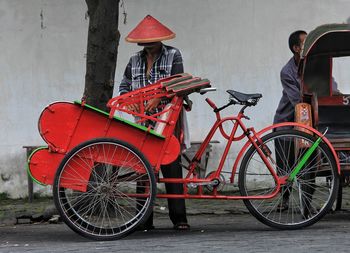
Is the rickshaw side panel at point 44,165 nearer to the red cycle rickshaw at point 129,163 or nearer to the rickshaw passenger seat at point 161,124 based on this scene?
the red cycle rickshaw at point 129,163

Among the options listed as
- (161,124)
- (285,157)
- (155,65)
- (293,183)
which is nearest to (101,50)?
(155,65)

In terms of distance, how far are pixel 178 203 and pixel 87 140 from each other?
41.1 inches

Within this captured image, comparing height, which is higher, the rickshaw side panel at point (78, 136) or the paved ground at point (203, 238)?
the rickshaw side panel at point (78, 136)

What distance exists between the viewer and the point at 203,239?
7.33 metres

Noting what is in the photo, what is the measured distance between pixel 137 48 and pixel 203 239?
12.7 ft

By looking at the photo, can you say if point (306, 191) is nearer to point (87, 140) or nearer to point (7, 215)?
point (87, 140)

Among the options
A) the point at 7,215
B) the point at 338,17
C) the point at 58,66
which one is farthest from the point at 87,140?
the point at 338,17

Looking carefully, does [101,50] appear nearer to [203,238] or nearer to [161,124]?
[161,124]

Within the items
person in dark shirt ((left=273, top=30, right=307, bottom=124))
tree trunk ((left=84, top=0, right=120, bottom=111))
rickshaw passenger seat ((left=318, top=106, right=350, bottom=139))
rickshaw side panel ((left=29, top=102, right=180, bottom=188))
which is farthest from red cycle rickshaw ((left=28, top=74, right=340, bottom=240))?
tree trunk ((left=84, top=0, right=120, bottom=111))

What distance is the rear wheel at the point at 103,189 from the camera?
23.7ft

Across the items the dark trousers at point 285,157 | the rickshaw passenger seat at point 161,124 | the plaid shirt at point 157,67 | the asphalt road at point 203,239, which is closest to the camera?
the asphalt road at point 203,239

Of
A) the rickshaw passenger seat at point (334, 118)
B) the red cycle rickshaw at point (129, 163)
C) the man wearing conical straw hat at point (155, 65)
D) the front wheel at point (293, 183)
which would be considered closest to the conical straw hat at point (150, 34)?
the man wearing conical straw hat at point (155, 65)

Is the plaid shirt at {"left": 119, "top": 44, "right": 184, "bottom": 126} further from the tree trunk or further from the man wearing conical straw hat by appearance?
the tree trunk

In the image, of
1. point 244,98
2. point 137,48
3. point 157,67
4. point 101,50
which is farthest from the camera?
point 137,48
